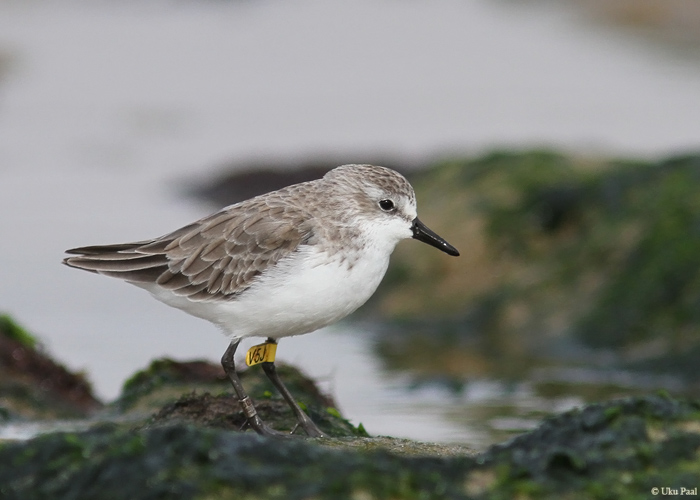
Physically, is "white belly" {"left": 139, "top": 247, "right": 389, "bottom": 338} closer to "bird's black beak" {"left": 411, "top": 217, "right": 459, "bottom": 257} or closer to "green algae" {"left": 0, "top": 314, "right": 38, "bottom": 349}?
"bird's black beak" {"left": 411, "top": 217, "right": 459, "bottom": 257}

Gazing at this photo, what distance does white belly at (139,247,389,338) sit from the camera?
5.75 meters

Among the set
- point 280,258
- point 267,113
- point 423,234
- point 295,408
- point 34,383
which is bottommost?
point 295,408

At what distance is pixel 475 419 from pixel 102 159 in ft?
33.5

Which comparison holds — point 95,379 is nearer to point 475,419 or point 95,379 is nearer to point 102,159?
point 475,419

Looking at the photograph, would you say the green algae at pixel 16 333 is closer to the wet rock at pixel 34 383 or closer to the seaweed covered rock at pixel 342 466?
the wet rock at pixel 34 383

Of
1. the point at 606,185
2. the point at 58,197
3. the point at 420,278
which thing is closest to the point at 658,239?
the point at 606,185

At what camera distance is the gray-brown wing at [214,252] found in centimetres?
599

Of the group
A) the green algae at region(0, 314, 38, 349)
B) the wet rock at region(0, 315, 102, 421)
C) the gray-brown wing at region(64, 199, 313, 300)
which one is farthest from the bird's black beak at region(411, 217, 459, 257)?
the green algae at region(0, 314, 38, 349)

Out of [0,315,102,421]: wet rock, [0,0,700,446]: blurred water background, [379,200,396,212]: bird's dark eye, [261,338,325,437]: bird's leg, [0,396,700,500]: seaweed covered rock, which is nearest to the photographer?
[0,396,700,500]: seaweed covered rock

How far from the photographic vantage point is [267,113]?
18.5 m

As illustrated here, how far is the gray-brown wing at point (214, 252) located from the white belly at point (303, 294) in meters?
0.10

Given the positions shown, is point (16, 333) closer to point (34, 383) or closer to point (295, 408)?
point (34, 383)

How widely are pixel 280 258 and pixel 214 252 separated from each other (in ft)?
1.57

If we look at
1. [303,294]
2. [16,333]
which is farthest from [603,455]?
[16,333]
